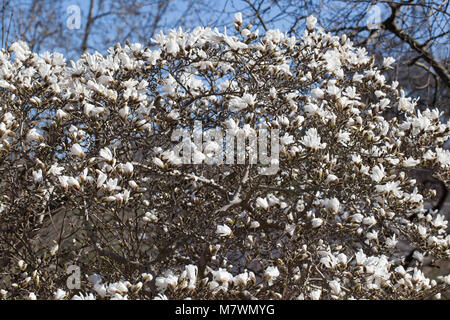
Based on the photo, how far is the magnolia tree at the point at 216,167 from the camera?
8.17ft

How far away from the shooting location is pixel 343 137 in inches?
102

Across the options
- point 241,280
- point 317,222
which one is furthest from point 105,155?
point 317,222

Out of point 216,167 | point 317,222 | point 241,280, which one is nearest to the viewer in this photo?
point 241,280

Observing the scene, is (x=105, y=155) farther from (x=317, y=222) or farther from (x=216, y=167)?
(x=317, y=222)

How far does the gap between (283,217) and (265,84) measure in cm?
88

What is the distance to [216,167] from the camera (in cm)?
313

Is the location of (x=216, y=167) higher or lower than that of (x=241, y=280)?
higher

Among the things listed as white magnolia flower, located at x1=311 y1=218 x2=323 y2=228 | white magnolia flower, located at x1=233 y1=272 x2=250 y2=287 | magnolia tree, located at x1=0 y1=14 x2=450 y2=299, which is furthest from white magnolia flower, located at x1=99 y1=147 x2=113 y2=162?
white magnolia flower, located at x1=311 y1=218 x2=323 y2=228

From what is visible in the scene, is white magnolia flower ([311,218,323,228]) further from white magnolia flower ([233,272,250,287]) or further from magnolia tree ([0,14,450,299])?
white magnolia flower ([233,272,250,287])

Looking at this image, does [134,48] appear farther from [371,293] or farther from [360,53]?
[371,293]

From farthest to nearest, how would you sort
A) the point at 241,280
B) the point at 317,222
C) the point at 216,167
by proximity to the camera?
the point at 216,167, the point at 317,222, the point at 241,280

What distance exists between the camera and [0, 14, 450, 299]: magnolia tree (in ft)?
8.17

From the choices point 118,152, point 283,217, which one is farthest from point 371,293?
point 118,152

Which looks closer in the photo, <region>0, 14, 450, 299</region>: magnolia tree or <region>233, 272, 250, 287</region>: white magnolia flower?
<region>233, 272, 250, 287</region>: white magnolia flower
